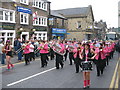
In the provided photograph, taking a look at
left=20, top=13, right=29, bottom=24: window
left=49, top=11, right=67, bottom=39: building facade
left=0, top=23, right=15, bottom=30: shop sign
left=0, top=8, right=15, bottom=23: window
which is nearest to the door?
left=20, top=13, right=29, bottom=24: window

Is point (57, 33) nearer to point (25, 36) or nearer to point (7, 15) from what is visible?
point (25, 36)

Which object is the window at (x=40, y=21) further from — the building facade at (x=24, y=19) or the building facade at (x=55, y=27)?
the building facade at (x=55, y=27)

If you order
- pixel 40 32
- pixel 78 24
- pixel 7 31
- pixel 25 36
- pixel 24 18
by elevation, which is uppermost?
pixel 78 24

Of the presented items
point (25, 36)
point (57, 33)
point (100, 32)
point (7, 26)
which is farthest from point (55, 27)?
point (100, 32)

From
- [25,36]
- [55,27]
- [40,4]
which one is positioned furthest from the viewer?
[55,27]

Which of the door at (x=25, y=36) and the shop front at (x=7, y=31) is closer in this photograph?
the shop front at (x=7, y=31)

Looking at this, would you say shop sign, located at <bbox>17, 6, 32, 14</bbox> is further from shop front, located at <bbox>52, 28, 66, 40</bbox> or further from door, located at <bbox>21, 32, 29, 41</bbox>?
shop front, located at <bbox>52, 28, 66, 40</bbox>

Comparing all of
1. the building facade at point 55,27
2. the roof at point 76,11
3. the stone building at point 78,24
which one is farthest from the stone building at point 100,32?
the building facade at point 55,27

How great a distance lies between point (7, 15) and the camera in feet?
67.9

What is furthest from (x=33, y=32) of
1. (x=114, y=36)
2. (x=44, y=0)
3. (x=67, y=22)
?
(x=67, y=22)

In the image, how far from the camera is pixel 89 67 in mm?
6809

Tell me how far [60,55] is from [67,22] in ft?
124

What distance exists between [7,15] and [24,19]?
3235mm

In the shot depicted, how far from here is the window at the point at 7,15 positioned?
788 inches
